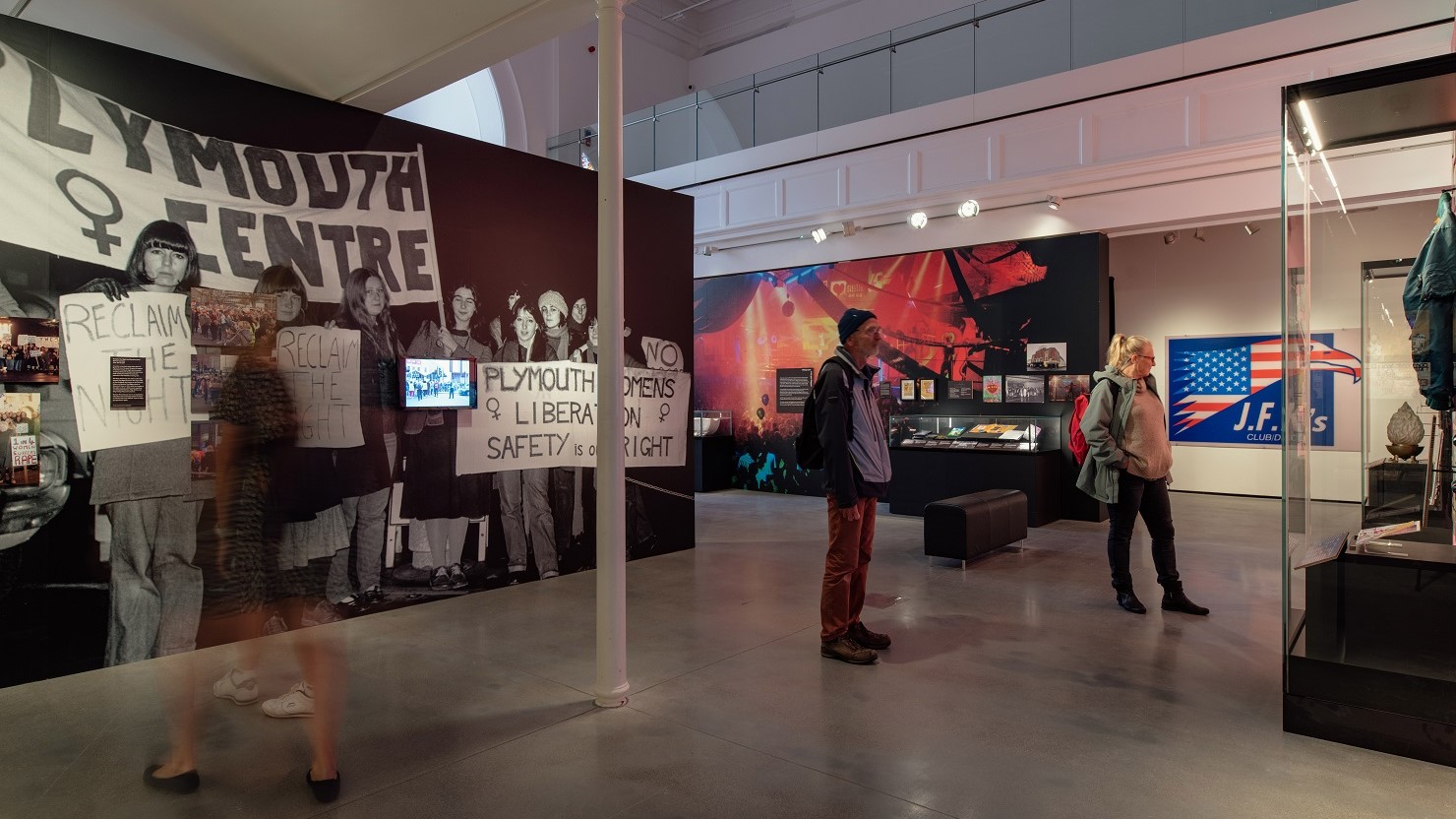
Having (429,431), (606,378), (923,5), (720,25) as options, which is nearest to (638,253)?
(429,431)

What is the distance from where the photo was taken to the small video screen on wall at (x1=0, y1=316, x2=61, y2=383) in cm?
385

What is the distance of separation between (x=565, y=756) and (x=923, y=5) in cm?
1394

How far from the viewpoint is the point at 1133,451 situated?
4.96 m

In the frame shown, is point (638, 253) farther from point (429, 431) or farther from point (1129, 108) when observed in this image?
point (1129, 108)

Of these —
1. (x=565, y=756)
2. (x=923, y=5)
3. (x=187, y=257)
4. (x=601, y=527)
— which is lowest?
(x=565, y=756)

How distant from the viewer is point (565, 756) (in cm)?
309

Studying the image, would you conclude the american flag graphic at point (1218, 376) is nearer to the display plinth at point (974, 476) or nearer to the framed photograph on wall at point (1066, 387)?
the framed photograph on wall at point (1066, 387)

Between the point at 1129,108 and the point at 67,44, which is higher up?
the point at 1129,108

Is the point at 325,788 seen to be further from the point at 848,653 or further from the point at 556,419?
the point at 556,419

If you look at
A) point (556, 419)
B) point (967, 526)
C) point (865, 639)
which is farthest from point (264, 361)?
point (967, 526)

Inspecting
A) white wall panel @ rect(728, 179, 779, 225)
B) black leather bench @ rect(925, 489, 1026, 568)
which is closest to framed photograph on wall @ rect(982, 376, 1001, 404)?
black leather bench @ rect(925, 489, 1026, 568)

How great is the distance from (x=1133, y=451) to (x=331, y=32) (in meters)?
5.20

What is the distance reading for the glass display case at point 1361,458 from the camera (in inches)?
125

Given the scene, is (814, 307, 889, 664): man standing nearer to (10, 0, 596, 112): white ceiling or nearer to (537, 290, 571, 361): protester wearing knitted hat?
(10, 0, 596, 112): white ceiling
